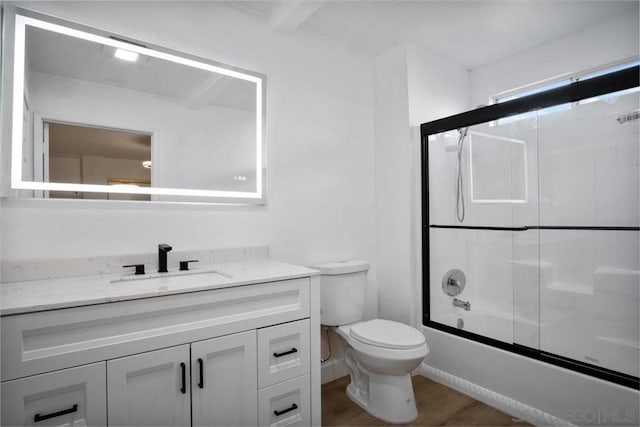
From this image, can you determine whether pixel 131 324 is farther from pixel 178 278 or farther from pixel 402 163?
pixel 402 163

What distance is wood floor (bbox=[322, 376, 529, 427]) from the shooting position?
1857 mm

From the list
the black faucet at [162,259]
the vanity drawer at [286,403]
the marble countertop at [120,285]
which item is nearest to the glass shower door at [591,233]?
the vanity drawer at [286,403]

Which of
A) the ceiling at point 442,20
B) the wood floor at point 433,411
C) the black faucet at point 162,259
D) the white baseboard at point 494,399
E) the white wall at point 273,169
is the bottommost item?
the wood floor at point 433,411

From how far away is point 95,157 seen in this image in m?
1.59

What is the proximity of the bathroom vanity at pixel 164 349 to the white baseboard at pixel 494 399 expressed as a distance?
1070 mm

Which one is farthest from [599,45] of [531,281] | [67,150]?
[67,150]

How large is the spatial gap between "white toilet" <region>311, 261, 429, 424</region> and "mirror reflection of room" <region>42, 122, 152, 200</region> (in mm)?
1191

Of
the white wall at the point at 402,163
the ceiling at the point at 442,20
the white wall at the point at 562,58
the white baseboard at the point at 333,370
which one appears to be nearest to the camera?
the ceiling at the point at 442,20

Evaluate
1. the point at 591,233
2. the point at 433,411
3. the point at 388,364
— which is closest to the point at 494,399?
the point at 433,411

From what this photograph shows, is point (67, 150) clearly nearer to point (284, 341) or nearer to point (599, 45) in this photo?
point (284, 341)

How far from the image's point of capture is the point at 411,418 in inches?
73.5

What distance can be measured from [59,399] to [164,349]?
12.8 inches

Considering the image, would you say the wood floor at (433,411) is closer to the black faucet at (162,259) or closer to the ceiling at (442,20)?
the black faucet at (162,259)

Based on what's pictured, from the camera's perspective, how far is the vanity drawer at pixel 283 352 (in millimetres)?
1480
